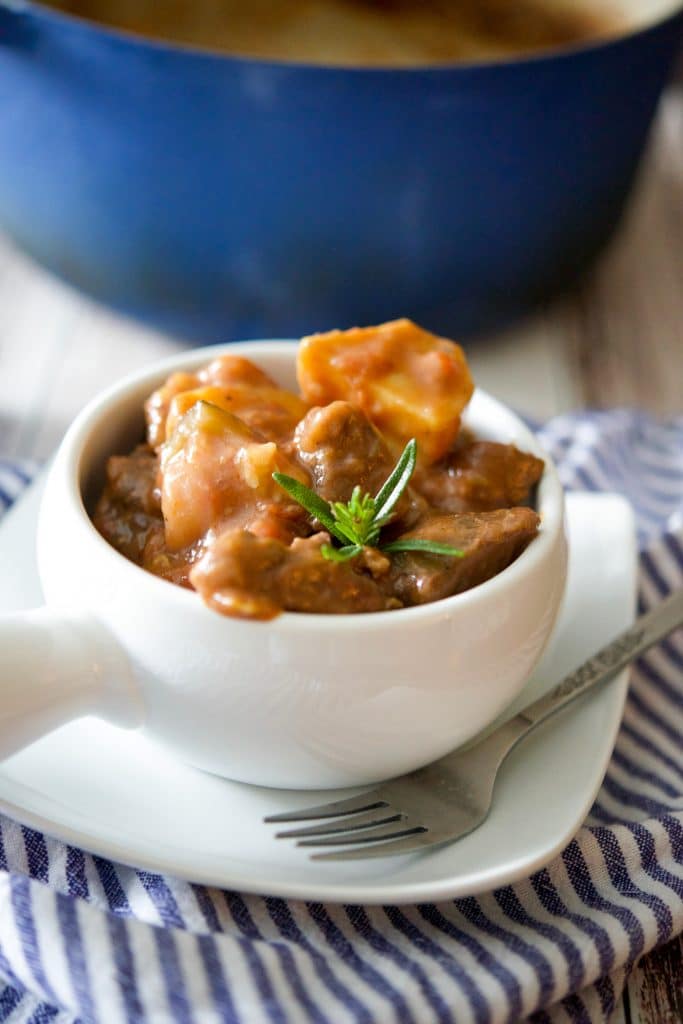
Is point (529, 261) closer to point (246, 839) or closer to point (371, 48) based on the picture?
point (371, 48)

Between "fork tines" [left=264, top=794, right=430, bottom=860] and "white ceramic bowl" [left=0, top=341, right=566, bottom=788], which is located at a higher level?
"white ceramic bowl" [left=0, top=341, right=566, bottom=788]

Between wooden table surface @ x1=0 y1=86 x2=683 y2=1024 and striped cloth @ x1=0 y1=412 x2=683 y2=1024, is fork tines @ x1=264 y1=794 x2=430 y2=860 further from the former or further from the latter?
wooden table surface @ x1=0 y1=86 x2=683 y2=1024

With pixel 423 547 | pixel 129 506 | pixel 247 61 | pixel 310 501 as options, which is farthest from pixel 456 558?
pixel 247 61

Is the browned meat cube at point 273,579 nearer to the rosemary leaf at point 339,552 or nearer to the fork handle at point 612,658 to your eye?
the rosemary leaf at point 339,552

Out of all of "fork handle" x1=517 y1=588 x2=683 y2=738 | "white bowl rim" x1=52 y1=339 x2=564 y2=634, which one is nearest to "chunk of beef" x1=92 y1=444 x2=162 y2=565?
"white bowl rim" x1=52 y1=339 x2=564 y2=634

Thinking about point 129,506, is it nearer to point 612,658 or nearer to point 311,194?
point 612,658
